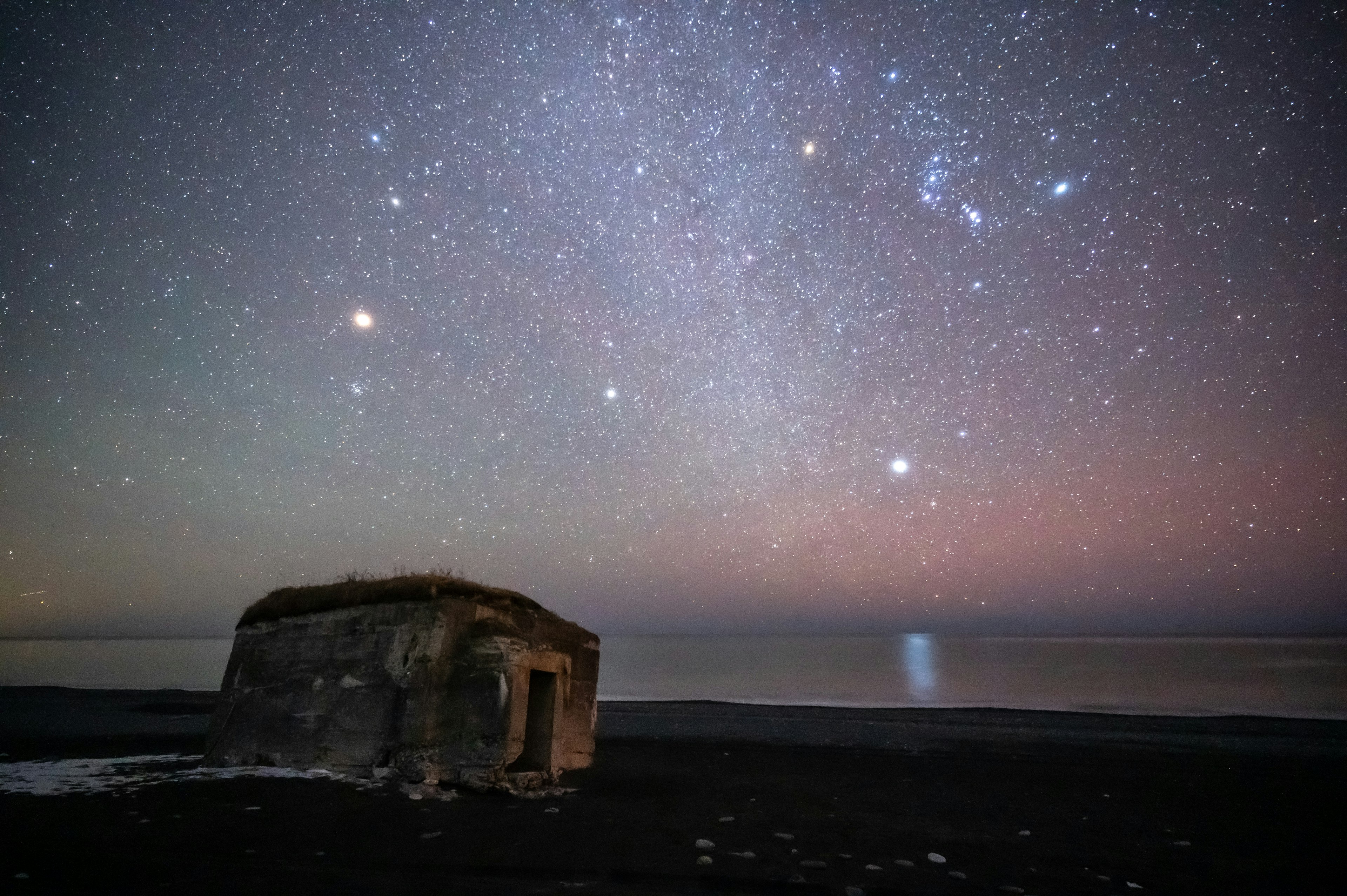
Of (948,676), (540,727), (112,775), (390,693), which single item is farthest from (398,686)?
(948,676)

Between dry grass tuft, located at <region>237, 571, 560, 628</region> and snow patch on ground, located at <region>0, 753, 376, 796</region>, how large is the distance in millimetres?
2401

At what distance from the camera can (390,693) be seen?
9.64 m

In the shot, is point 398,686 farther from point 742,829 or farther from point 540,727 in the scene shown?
point 742,829

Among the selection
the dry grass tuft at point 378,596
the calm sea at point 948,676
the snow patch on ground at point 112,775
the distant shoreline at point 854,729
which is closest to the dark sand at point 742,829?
the snow patch on ground at point 112,775

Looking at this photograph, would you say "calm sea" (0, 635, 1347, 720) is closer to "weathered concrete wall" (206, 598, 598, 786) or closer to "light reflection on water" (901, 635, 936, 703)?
"light reflection on water" (901, 635, 936, 703)

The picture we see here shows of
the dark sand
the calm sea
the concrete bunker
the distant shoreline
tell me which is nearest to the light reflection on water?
the calm sea

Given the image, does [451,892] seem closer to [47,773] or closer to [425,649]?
[425,649]

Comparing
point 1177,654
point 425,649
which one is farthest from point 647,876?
point 1177,654

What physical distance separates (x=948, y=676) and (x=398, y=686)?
51189 millimetres

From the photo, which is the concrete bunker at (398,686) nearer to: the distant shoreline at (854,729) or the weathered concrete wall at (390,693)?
the weathered concrete wall at (390,693)

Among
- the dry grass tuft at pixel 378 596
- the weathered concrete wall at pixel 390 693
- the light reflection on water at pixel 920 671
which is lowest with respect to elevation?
the light reflection on water at pixel 920 671

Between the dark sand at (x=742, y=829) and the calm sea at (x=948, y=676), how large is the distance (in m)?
18.3

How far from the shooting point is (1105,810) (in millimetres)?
10141

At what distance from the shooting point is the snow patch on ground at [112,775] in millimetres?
8664
